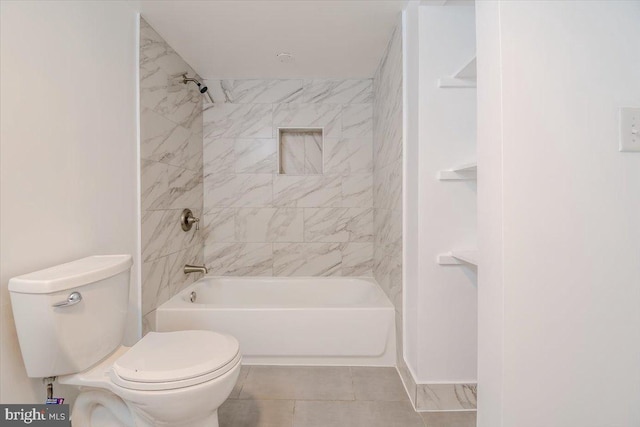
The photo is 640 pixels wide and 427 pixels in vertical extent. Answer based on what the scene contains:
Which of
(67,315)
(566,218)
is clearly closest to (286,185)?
(67,315)

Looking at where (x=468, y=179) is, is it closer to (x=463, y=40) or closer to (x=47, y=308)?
(x=463, y=40)

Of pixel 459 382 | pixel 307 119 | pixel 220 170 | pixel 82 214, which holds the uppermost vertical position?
pixel 307 119

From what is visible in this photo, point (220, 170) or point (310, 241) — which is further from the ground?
point (220, 170)

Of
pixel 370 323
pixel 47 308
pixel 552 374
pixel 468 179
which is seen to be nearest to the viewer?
pixel 552 374

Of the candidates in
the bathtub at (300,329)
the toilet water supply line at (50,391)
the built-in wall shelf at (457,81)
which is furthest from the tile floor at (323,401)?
the built-in wall shelf at (457,81)

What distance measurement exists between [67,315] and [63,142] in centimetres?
72

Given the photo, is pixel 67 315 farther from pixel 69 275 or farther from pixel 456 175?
pixel 456 175

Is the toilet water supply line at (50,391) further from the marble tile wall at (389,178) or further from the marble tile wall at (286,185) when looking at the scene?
the marble tile wall at (286,185)

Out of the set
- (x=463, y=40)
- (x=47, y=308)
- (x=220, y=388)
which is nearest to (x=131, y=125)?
(x=47, y=308)

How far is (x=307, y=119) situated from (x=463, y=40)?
156cm

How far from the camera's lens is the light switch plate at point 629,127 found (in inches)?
39.2

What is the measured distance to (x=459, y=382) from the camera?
176 centimetres

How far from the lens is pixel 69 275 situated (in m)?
1.21

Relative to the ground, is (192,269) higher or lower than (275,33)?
lower
